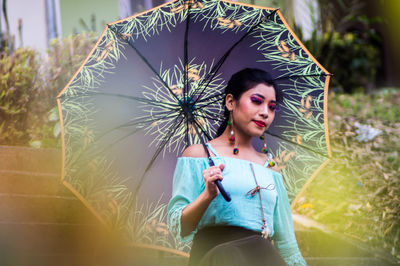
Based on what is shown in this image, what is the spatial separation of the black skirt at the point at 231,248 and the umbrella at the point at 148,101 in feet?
1.51

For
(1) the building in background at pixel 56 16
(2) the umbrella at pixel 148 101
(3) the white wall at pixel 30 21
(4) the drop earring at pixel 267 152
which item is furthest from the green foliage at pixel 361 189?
(3) the white wall at pixel 30 21

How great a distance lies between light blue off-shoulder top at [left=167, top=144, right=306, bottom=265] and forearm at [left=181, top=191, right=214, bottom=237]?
0.03 meters

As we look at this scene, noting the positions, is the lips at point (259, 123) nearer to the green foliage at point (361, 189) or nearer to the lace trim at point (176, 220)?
the lace trim at point (176, 220)

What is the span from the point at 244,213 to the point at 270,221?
0.58 ft

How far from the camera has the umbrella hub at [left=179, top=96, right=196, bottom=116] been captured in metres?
2.55

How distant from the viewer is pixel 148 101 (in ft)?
8.39

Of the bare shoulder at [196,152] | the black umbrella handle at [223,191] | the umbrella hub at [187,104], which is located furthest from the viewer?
the umbrella hub at [187,104]

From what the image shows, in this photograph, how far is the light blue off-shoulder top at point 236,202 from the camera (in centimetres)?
218

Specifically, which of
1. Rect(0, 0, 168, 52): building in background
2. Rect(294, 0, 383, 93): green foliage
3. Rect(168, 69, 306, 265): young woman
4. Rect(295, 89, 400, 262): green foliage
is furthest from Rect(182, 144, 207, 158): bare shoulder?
Rect(294, 0, 383, 93): green foliage

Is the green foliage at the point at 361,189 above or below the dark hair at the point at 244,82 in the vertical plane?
below

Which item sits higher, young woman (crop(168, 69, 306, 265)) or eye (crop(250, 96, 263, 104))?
eye (crop(250, 96, 263, 104))

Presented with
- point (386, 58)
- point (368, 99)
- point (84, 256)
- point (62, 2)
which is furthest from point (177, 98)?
point (386, 58)

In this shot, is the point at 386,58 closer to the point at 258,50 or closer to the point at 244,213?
the point at 258,50

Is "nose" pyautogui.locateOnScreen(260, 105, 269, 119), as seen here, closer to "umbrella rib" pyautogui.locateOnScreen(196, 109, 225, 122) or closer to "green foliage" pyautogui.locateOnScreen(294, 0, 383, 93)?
"umbrella rib" pyautogui.locateOnScreen(196, 109, 225, 122)
